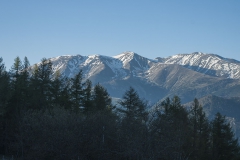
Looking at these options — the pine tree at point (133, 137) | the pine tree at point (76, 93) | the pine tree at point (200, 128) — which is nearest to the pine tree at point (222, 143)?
the pine tree at point (200, 128)

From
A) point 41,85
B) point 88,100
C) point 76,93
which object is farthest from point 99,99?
point 41,85

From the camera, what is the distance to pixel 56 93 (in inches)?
1842

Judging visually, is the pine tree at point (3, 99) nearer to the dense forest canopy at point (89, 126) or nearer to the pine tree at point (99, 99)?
the dense forest canopy at point (89, 126)

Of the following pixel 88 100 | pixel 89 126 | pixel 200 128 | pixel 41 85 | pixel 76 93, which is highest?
pixel 41 85

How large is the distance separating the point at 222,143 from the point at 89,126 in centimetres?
1887

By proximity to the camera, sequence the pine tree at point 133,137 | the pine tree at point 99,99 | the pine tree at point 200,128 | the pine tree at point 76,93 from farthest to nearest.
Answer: the pine tree at point 99,99 → the pine tree at point 76,93 → the pine tree at point 200,128 → the pine tree at point 133,137

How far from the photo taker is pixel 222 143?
44.5m

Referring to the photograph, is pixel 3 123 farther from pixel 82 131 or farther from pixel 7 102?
pixel 82 131

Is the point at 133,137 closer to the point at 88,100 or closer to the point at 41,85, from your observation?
the point at 88,100

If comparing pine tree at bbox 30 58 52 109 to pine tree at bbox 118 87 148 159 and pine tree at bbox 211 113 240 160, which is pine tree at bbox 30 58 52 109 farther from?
pine tree at bbox 211 113 240 160

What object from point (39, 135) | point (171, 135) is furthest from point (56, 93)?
point (171, 135)

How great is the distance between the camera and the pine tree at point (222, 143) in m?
44.4

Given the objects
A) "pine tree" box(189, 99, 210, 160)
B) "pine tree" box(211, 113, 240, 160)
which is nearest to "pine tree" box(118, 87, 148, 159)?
"pine tree" box(189, 99, 210, 160)

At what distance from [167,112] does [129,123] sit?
1204cm
